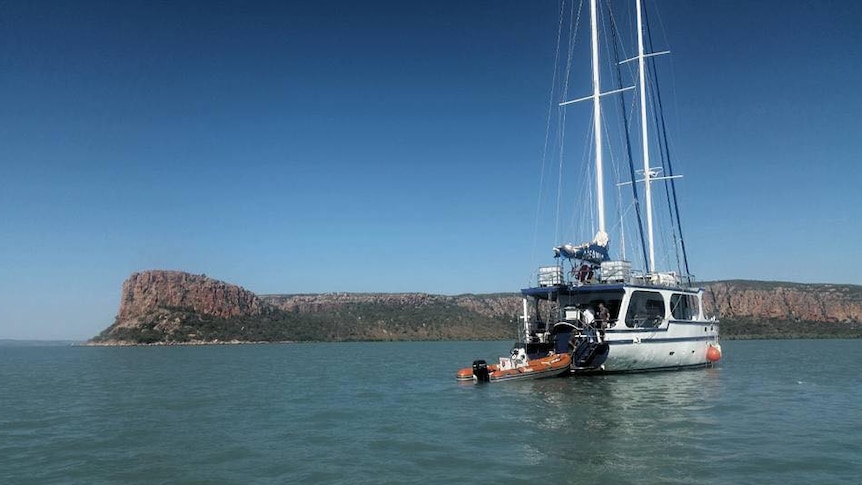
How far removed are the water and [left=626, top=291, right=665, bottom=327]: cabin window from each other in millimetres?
2924

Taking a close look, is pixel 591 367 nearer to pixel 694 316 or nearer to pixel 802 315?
pixel 694 316

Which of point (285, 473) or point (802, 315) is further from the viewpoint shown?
point (802, 315)

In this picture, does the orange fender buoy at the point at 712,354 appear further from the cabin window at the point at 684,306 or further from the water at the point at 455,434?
the water at the point at 455,434

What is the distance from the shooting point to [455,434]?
17.7 meters

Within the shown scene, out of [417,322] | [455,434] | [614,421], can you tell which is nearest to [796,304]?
[417,322]

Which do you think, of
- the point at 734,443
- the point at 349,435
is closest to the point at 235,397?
the point at 349,435

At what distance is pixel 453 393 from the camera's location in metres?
27.2

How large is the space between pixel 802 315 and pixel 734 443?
180779 mm

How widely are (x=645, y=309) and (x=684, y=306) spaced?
5394mm

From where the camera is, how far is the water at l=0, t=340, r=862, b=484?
13695 millimetres

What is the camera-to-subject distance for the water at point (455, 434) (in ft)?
44.9

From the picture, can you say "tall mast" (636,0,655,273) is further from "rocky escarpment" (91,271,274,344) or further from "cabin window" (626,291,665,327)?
"rocky escarpment" (91,271,274,344)

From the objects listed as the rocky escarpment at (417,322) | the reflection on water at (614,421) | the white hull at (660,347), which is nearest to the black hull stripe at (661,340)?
the white hull at (660,347)

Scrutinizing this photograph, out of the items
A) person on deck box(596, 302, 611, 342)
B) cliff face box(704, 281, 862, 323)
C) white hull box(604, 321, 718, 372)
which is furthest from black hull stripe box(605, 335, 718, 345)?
cliff face box(704, 281, 862, 323)
